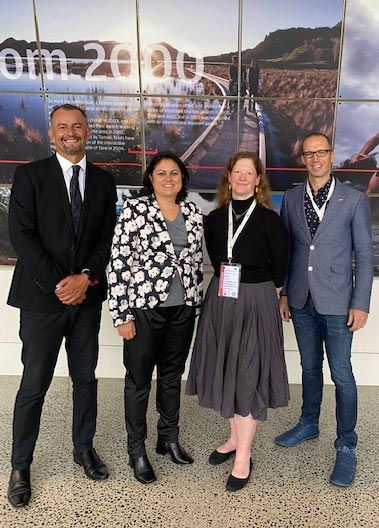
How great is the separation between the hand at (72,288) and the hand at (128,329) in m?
0.24

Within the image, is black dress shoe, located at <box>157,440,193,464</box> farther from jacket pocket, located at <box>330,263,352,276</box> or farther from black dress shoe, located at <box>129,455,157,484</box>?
jacket pocket, located at <box>330,263,352,276</box>

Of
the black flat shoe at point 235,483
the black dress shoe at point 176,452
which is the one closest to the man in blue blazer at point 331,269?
the black flat shoe at point 235,483

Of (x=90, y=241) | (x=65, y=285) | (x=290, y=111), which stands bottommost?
(x=65, y=285)

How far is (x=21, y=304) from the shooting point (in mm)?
1936

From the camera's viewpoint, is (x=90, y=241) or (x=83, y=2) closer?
(x=90, y=241)

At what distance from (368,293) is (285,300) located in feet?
1.47

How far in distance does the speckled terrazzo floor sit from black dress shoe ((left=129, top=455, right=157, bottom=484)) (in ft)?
0.10

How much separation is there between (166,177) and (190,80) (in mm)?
1184

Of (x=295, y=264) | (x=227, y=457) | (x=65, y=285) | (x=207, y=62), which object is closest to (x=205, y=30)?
(x=207, y=62)

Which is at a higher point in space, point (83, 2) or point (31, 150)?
point (83, 2)

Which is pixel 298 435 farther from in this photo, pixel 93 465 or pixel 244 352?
pixel 93 465

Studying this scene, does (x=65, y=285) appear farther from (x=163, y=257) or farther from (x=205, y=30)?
(x=205, y=30)

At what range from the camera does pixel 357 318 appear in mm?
2049

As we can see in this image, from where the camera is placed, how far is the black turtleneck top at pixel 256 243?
1946 millimetres
